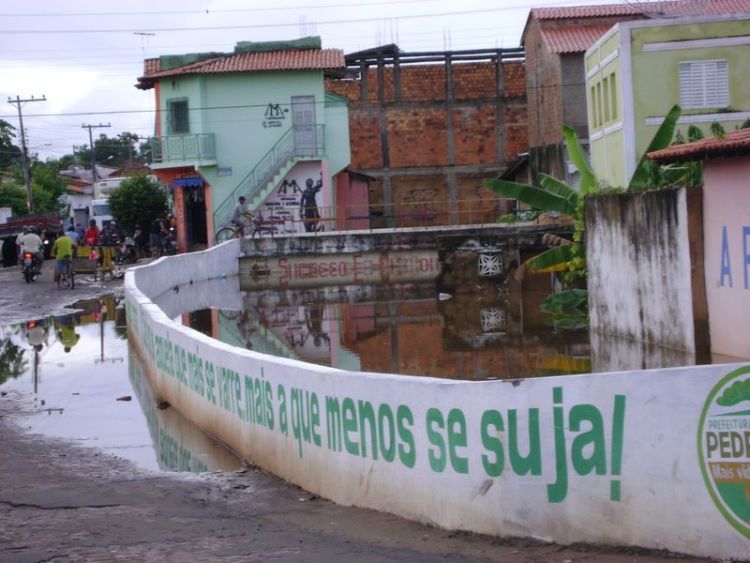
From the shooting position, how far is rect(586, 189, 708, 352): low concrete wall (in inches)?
749

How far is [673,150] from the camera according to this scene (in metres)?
18.0

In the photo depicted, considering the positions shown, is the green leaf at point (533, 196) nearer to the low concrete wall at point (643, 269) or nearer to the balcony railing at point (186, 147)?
the low concrete wall at point (643, 269)

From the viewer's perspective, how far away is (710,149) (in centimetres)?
1666

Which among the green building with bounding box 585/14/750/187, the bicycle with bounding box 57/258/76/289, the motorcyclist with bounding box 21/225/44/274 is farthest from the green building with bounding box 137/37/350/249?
the green building with bounding box 585/14/750/187

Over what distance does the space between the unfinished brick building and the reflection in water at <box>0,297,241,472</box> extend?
33.2 m

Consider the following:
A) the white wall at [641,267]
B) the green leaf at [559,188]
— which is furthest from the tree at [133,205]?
the white wall at [641,267]

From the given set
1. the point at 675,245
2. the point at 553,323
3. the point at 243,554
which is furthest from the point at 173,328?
the point at 553,323

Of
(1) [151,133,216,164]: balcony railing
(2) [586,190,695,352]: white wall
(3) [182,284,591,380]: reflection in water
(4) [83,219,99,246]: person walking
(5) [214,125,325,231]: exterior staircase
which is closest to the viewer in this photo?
(2) [586,190,695,352]: white wall

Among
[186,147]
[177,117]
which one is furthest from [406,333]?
[177,117]

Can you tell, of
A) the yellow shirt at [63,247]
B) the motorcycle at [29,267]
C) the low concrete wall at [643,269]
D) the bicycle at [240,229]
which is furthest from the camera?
the bicycle at [240,229]

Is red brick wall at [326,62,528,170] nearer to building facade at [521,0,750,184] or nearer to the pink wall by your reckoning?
building facade at [521,0,750,184]

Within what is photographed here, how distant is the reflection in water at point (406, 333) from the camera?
2150 centimetres

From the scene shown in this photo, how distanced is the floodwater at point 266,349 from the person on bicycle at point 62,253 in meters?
2.09

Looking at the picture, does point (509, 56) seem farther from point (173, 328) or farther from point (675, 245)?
point (173, 328)
